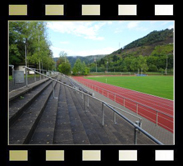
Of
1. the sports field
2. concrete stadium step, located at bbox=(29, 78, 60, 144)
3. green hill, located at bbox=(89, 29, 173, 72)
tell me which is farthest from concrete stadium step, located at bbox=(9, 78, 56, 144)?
green hill, located at bbox=(89, 29, 173, 72)

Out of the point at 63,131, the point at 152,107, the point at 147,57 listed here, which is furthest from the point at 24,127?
the point at 147,57

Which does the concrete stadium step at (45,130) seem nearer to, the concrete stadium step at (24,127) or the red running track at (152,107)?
the concrete stadium step at (24,127)

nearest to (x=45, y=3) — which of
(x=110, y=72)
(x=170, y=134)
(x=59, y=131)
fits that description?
(x=59, y=131)

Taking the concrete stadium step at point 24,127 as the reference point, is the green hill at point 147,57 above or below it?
above

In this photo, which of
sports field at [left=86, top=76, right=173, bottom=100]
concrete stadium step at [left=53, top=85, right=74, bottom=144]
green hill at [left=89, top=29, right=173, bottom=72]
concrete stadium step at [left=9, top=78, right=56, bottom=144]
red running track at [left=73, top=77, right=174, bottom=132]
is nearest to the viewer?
concrete stadium step at [left=9, top=78, right=56, bottom=144]

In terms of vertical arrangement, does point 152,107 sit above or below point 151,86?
below

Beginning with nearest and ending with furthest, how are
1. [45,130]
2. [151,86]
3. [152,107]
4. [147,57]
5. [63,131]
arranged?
[45,130], [63,131], [152,107], [151,86], [147,57]

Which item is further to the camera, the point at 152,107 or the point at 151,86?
Answer: the point at 151,86

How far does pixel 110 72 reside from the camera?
230 ft

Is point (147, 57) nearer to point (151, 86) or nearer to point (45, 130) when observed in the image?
point (151, 86)

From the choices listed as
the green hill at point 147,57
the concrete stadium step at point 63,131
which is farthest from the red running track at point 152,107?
the green hill at point 147,57

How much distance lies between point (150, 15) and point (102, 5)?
2.45 ft

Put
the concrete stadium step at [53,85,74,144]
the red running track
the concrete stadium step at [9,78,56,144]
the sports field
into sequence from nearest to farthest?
the concrete stadium step at [9,78,56,144], the concrete stadium step at [53,85,74,144], the red running track, the sports field

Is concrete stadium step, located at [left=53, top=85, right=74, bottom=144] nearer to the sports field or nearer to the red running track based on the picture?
the red running track
